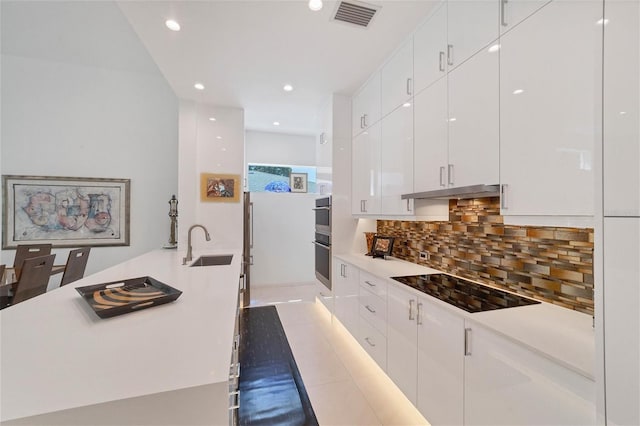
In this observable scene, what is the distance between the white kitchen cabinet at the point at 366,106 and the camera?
9.07 feet

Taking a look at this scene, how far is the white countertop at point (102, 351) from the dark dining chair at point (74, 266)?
1671 mm

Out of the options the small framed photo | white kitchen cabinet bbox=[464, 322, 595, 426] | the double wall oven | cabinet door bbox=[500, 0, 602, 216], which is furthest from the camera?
the double wall oven

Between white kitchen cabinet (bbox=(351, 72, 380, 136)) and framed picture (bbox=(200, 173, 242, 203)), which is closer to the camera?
white kitchen cabinet (bbox=(351, 72, 380, 136))

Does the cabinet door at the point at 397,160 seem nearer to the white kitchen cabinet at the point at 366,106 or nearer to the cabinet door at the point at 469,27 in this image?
the white kitchen cabinet at the point at 366,106

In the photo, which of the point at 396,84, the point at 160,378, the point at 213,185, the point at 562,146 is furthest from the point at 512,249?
the point at 213,185

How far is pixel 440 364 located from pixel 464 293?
1.51ft

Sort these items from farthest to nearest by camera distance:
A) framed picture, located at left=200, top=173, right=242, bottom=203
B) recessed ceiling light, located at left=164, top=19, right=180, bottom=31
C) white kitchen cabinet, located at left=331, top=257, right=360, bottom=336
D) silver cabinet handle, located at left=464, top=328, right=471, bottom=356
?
1. framed picture, located at left=200, top=173, right=242, bottom=203
2. white kitchen cabinet, located at left=331, top=257, right=360, bottom=336
3. recessed ceiling light, located at left=164, top=19, right=180, bottom=31
4. silver cabinet handle, located at left=464, top=328, right=471, bottom=356

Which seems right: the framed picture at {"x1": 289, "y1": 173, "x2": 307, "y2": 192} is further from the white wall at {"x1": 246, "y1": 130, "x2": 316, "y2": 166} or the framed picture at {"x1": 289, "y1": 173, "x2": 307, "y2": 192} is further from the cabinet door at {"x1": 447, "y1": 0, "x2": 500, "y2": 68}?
the cabinet door at {"x1": 447, "y1": 0, "x2": 500, "y2": 68}

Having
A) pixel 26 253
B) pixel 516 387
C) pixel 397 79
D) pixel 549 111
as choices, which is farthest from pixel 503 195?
pixel 26 253

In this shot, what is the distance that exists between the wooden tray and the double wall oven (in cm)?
209

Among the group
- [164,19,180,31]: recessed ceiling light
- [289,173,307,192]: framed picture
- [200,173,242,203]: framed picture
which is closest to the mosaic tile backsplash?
[200,173,242,203]: framed picture

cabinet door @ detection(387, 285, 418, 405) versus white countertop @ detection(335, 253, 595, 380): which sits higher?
white countertop @ detection(335, 253, 595, 380)

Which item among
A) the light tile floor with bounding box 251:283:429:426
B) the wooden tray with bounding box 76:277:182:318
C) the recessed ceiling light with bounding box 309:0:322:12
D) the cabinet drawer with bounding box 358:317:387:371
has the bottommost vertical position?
the light tile floor with bounding box 251:283:429:426

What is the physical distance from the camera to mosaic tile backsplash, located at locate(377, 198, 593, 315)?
4.46 feet
